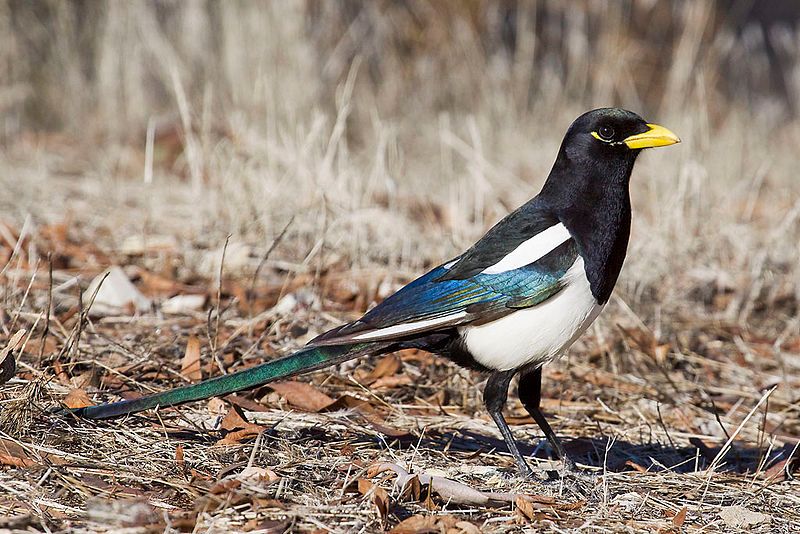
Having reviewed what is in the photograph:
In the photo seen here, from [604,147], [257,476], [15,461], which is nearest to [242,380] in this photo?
[257,476]

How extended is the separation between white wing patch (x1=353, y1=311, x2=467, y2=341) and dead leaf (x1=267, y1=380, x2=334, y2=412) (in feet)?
1.54

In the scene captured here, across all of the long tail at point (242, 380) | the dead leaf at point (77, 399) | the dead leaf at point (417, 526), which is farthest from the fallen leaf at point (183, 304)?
the dead leaf at point (417, 526)

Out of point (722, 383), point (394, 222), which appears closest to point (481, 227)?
point (394, 222)

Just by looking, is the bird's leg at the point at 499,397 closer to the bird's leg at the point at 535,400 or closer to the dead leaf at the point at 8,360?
the bird's leg at the point at 535,400

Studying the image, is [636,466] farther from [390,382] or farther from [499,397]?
[390,382]

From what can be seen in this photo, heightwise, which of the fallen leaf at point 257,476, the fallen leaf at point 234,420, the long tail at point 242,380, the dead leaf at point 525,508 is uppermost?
the long tail at point 242,380

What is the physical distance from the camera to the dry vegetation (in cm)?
250

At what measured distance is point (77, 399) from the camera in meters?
2.87

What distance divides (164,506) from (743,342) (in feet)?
9.16

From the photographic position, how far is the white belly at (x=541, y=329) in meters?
2.81

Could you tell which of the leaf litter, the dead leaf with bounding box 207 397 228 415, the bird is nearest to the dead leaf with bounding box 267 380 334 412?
the leaf litter

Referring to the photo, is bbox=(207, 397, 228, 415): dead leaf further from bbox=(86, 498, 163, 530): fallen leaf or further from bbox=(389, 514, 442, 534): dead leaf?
bbox=(389, 514, 442, 534): dead leaf

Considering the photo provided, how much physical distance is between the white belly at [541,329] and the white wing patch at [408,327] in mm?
86

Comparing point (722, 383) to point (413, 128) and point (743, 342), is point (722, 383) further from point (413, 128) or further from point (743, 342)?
point (413, 128)
